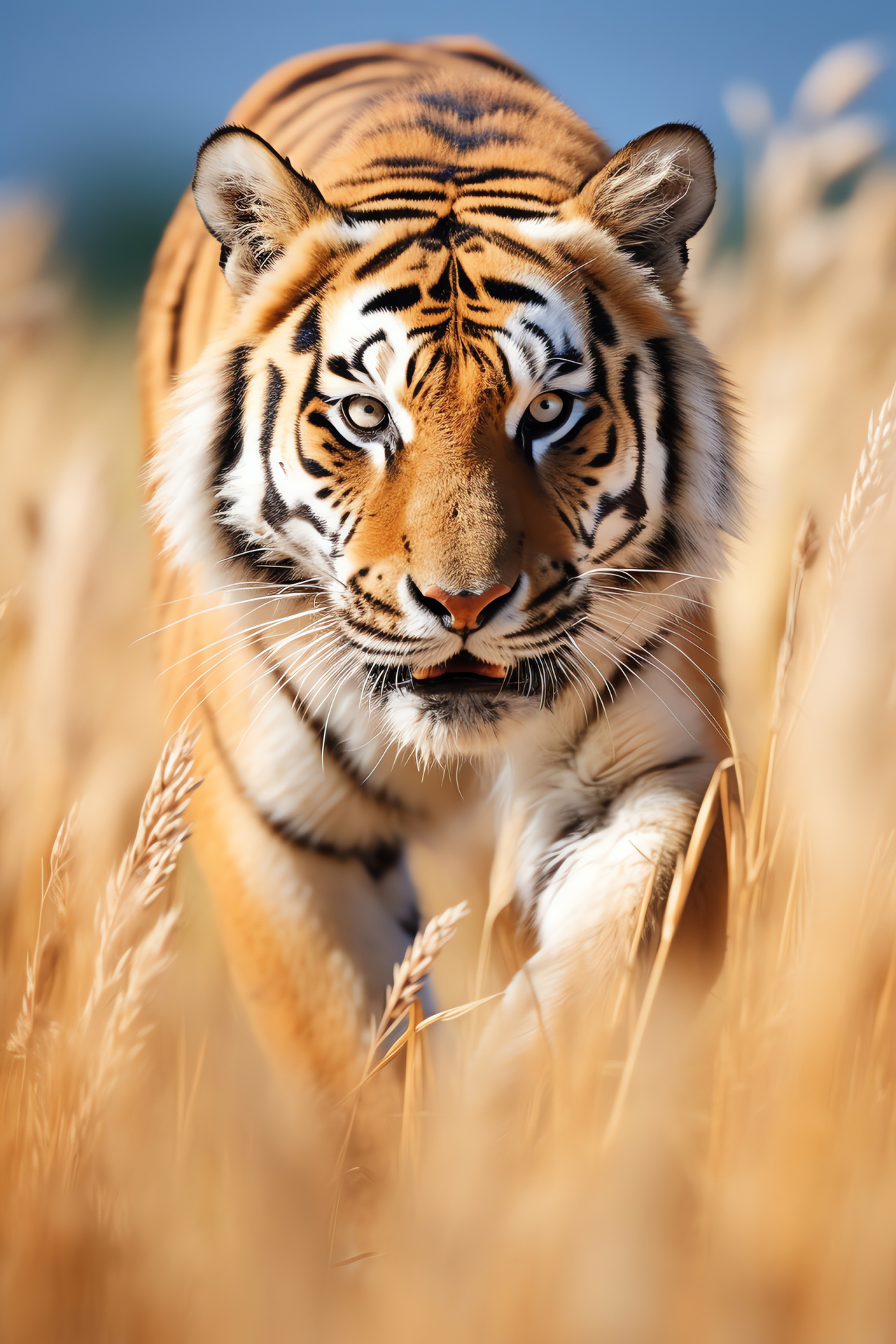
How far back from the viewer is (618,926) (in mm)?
1339

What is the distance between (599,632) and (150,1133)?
976mm

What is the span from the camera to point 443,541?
4.26ft

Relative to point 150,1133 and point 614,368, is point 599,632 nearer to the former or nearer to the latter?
point 614,368

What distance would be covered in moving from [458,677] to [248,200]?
0.80 m

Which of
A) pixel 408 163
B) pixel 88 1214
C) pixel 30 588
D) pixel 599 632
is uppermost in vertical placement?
pixel 408 163

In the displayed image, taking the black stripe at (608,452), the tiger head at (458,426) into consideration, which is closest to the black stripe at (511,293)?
the tiger head at (458,426)

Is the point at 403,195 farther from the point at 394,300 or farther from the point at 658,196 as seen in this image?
the point at 658,196

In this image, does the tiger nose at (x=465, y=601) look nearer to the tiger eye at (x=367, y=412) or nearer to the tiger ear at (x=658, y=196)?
the tiger eye at (x=367, y=412)

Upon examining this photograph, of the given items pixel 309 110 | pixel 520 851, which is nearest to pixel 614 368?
pixel 520 851

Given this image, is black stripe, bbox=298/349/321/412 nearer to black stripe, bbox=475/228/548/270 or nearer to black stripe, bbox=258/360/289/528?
black stripe, bbox=258/360/289/528

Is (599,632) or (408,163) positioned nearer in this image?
(599,632)

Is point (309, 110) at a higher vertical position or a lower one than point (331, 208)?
higher

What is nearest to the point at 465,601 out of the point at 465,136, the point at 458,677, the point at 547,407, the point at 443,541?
the point at 443,541

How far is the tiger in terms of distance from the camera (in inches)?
54.6
